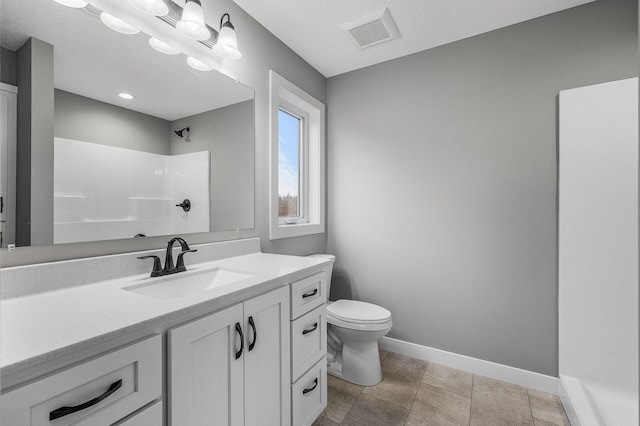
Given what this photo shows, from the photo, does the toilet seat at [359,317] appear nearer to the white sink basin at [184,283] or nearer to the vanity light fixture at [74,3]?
the white sink basin at [184,283]

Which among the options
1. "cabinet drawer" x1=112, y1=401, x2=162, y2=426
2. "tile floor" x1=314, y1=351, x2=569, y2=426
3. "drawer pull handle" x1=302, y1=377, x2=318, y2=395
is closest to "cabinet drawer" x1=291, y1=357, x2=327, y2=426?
"drawer pull handle" x1=302, y1=377, x2=318, y2=395

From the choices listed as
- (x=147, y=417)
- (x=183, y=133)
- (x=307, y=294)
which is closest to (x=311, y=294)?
(x=307, y=294)

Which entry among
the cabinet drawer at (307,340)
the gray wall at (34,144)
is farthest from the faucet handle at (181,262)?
the cabinet drawer at (307,340)

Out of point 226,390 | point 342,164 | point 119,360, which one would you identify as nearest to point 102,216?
point 119,360

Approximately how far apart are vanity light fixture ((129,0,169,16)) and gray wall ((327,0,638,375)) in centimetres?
161

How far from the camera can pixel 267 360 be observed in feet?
3.76

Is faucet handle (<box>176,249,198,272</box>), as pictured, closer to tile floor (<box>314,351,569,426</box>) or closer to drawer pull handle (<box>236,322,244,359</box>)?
drawer pull handle (<box>236,322,244,359</box>)

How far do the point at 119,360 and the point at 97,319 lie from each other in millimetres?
135

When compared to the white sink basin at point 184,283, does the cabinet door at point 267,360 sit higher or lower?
lower

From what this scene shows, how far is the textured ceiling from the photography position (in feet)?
5.68

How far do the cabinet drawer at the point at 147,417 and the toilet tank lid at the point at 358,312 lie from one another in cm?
128

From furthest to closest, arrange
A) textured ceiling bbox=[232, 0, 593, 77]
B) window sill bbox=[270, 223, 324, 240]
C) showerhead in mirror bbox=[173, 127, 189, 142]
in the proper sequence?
window sill bbox=[270, 223, 324, 240] < textured ceiling bbox=[232, 0, 593, 77] < showerhead in mirror bbox=[173, 127, 189, 142]

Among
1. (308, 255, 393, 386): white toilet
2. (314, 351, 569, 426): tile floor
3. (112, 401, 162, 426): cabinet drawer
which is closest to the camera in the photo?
(112, 401, 162, 426): cabinet drawer

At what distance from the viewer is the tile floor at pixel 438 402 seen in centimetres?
157
